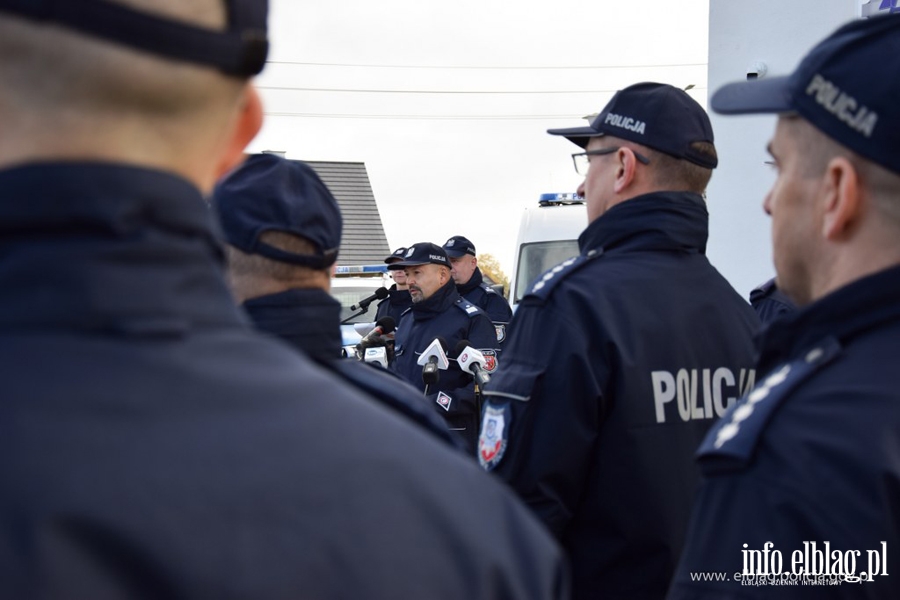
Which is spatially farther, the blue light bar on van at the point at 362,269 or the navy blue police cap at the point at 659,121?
the blue light bar on van at the point at 362,269

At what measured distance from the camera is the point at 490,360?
295 inches

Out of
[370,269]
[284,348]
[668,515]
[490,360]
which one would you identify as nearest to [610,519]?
[668,515]

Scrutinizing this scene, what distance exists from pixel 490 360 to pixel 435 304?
820 millimetres

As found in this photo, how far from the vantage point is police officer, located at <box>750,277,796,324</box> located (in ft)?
16.6

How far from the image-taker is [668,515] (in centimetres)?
284

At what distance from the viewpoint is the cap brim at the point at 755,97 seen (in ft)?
6.28

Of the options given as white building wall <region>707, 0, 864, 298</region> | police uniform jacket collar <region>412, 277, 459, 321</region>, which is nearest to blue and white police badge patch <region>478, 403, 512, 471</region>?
white building wall <region>707, 0, 864, 298</region>

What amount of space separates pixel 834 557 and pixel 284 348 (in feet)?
3.24

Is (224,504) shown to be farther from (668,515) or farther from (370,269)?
(370,269)

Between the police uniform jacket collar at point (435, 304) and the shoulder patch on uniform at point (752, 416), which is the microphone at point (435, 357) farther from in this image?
the shoulder patch on uniform at point (752, 416)

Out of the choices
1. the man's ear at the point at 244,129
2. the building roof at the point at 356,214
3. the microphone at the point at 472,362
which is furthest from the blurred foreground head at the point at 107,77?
the building roof at the point at 356,214

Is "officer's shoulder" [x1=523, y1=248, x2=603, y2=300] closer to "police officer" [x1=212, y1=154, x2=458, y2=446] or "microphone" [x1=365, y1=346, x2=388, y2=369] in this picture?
"police officer" [x1=212, y1=154, x2=458, y2=446]

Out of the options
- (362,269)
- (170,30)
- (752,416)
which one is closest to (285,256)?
(752,416)

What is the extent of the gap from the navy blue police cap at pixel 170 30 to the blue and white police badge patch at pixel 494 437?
1942 mm
